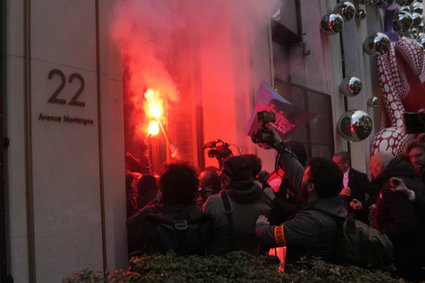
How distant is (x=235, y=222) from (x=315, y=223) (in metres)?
0.69

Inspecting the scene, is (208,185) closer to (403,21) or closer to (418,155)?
(418,155)

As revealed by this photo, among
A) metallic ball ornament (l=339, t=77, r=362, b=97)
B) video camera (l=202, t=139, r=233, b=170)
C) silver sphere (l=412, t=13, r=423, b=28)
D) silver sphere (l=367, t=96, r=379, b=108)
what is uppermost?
silver sphere (l=412, t=13, r=423, b=28)

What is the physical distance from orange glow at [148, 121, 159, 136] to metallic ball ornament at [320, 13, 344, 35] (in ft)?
17.7

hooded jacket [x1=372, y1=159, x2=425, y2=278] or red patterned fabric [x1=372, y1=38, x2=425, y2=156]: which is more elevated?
red patterned fabric [x1=372, y1=38, x2=425, y2=156]

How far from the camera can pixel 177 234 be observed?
288 centimetres

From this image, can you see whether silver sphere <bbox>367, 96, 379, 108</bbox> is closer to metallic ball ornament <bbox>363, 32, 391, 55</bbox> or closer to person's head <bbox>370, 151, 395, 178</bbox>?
metallic ball ornament <bbox>363, 32, 391, 55</bbox>

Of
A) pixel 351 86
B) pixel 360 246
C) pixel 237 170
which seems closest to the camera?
pixel 360 246

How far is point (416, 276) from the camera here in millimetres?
3424

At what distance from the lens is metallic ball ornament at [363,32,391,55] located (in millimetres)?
10867

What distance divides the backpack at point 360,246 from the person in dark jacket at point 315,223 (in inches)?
1.8

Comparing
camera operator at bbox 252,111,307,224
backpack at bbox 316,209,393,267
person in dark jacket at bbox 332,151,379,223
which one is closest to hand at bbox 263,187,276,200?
camera operator at bbox 252,111,307,224

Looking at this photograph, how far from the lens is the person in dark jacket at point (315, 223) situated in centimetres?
252

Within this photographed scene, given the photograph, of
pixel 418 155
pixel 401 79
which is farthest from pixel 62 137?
pixel 401 79

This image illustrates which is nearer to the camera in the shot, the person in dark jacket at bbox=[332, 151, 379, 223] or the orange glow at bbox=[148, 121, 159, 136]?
the person in dark jacket at bbox=[332, 151, 379, 223]
